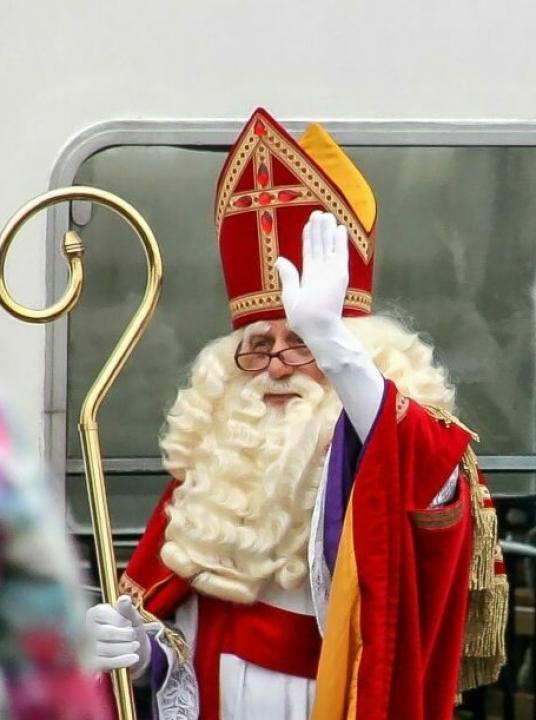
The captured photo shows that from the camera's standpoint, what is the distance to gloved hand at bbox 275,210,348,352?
216 cm

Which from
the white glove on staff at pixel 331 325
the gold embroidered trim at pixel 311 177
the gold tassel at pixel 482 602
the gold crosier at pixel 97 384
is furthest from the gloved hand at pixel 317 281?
the gold tassel at pixel 482 602

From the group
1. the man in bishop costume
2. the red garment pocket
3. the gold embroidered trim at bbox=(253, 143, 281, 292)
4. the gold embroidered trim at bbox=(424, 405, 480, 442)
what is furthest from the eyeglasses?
the red garment pocket

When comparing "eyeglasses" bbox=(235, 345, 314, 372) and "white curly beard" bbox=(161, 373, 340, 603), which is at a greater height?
"eyeglasses" bbox=(235, 345, 314, 372)

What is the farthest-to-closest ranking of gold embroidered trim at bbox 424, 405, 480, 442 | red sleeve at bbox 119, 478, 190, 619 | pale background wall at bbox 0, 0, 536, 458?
pale background wall at bbox 0, 0, 536, 458
red sleeve at bbox 119, 478, 190, 619
gold embroidered trim at bbox 424, 405, 480, 442

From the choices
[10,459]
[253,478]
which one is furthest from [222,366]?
[10,459]

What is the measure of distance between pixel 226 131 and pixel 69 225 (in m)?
0.34

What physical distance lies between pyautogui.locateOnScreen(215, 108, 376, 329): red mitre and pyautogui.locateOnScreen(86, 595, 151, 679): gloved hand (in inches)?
21.5

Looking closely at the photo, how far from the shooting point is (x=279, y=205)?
2.47m

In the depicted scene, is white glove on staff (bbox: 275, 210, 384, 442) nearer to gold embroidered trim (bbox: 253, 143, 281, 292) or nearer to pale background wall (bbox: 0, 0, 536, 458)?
gold embroidered trim (bbox: 253, 143, 281, 292)

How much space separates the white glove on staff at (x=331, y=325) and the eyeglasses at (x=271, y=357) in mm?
223

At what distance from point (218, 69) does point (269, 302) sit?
0.54m

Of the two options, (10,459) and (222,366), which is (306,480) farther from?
(10,459)

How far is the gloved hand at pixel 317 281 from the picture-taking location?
216cm

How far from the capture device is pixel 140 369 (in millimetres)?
2898
